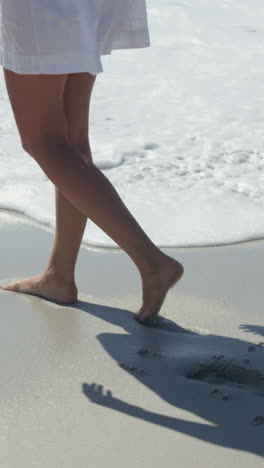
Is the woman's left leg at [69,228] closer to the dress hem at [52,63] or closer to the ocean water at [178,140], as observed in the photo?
the dress hem at [52,63]

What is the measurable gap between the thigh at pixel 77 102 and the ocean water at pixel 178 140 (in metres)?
0.71

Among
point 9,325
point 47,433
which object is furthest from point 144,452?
point 9,325

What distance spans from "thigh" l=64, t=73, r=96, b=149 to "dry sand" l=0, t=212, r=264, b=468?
497mm

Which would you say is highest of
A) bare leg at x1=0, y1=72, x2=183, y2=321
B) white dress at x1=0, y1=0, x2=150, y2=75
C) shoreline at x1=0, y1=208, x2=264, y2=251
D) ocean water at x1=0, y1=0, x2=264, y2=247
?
white dress at x1=0, y1=0, x2=150, y2=75

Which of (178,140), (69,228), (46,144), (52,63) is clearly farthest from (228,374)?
(178,140)

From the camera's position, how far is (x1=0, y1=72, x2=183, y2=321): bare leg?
2.39 metres

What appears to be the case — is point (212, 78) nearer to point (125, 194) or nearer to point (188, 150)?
point (188, 150)

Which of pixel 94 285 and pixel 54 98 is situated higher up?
pixel 54 98

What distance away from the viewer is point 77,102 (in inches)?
100

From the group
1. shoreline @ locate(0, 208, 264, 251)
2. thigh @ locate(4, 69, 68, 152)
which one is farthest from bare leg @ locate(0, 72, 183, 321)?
shoreline @ locate(0, 208, 264, 251)

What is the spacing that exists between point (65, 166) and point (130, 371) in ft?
1.77

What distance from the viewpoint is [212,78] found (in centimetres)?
574

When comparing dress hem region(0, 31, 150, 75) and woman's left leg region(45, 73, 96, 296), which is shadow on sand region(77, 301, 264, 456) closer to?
woman's left leg region(45, 73, 96, 296)

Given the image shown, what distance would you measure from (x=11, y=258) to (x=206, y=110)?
2267 mm
